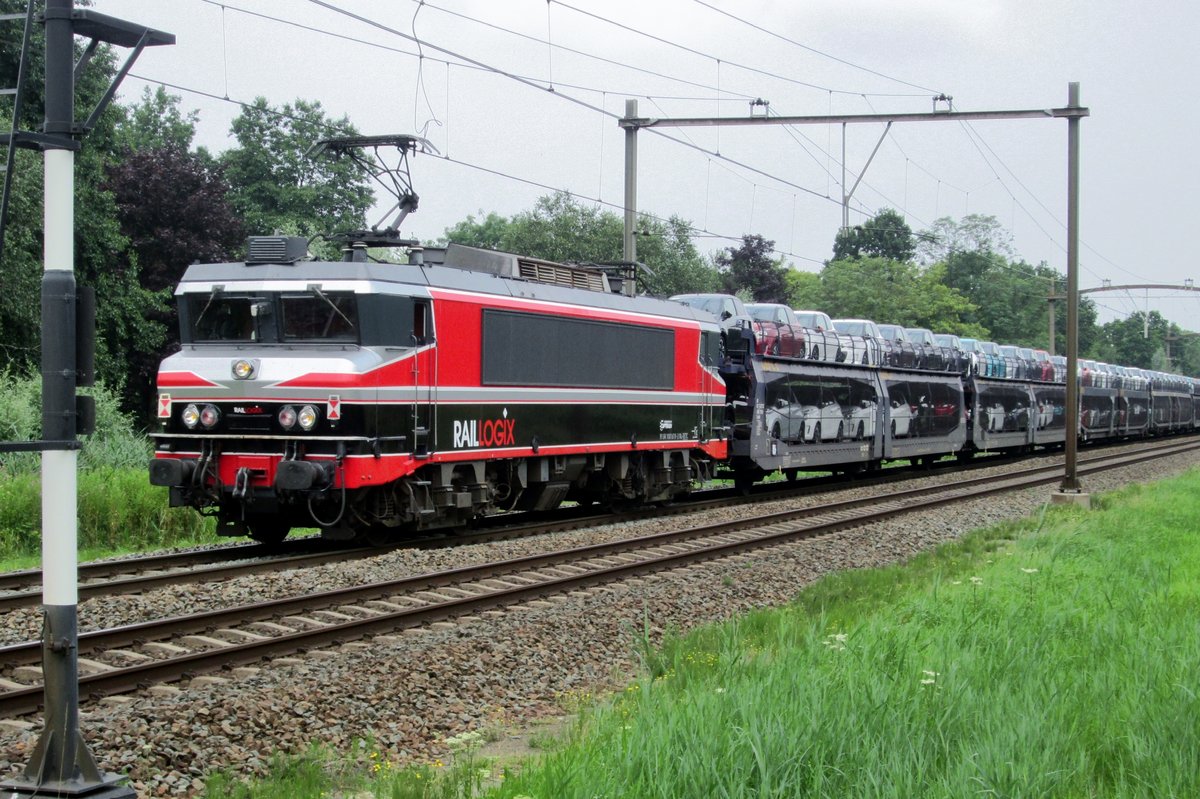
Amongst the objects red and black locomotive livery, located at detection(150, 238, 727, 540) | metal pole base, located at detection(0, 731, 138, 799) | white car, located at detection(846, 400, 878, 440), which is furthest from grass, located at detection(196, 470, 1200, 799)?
white car, located at detection(846, 400, 878, 440)

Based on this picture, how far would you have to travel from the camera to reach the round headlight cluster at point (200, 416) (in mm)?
13984

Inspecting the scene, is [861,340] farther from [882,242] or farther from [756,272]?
[882,242]

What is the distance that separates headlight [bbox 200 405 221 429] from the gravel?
249cm

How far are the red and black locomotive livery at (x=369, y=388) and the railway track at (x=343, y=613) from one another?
2.11 metres

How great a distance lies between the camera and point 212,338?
1462 cm

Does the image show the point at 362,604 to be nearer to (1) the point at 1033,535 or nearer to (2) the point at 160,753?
(2) the point at 160,753

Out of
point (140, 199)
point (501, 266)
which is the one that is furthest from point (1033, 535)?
point (140, 199)

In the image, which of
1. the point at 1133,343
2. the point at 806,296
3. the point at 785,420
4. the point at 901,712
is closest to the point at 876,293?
the point at 806,296

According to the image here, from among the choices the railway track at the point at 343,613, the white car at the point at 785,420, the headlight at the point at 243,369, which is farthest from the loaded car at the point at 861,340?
the headlight at the point at 243,369

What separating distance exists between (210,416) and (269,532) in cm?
191

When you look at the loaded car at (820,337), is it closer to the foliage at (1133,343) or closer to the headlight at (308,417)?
the headlight at (308,417)

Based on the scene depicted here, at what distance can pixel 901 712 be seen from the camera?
20.1 ft

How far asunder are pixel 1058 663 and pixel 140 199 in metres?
38.5

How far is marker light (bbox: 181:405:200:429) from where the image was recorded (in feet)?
46.2
